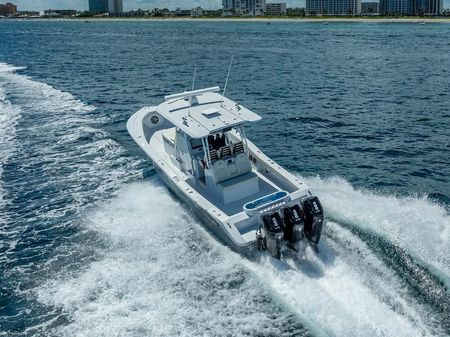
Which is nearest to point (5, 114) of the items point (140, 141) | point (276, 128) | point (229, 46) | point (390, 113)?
point (140, 141)

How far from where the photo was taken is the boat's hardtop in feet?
50.9

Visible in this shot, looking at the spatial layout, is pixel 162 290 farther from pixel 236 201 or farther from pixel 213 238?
pixel 236 201

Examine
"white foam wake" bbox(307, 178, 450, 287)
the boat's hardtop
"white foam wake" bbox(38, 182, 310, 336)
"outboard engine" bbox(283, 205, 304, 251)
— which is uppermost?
the boat's hardtop

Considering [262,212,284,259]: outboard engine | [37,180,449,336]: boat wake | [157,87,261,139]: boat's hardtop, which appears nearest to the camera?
[37,180,449,336]: boat wake

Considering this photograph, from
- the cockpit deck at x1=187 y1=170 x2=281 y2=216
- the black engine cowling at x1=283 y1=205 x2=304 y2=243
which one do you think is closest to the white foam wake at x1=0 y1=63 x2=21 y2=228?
the cockpit deck at x1=187 y1=170 x2=281 y2=216

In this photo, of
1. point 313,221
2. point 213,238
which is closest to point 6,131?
point 213,238

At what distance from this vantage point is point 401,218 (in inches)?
570

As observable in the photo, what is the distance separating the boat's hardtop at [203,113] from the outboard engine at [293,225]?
13.1 feet

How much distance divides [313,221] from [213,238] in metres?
3.42

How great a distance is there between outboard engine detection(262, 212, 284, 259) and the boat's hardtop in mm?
3863

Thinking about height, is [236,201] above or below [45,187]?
above

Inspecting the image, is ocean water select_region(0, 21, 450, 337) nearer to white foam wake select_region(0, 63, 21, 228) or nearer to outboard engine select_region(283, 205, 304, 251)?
white foam wake select_region(0, 63, 21, 228)

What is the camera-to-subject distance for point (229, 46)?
81.1m

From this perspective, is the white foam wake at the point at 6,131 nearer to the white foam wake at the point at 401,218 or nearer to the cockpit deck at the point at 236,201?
the cockpit deck at the point at 236,201
